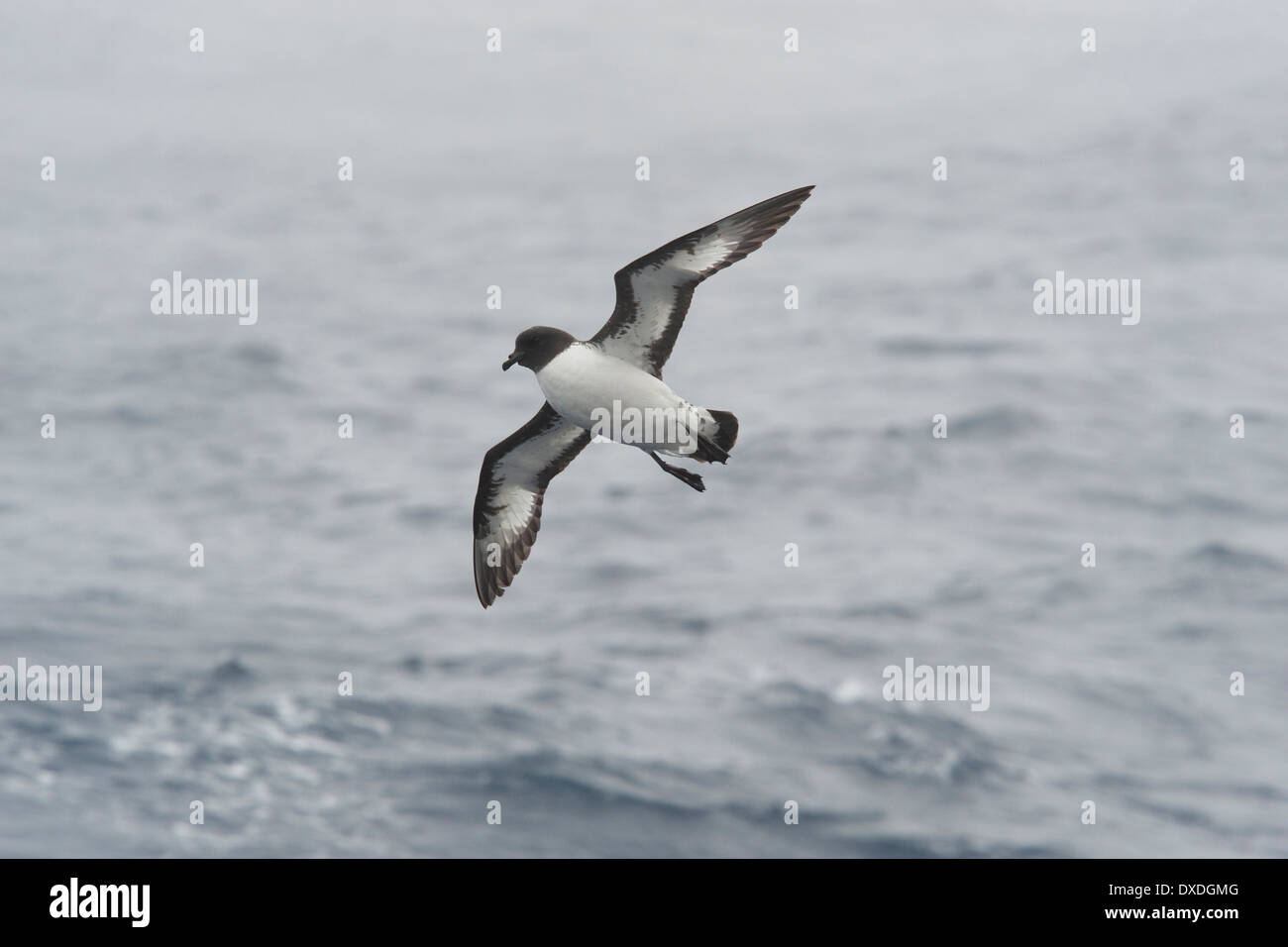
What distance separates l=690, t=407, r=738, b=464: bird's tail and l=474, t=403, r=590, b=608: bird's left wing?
102 inches

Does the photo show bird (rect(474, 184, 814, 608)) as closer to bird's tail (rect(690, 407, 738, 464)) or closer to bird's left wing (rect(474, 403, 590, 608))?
bird's tail (rect(690, 407, 738, 464))

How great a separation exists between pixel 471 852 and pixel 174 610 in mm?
31892

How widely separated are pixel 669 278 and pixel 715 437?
1.52 meters

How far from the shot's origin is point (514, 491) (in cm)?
1521

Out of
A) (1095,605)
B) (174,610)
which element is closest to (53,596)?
(174,610)

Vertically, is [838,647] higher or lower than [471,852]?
higher

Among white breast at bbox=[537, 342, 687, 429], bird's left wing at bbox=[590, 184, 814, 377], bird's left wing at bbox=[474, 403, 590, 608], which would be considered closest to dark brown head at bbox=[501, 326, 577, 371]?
white breast at bbox=[537, 342, 687, 429]

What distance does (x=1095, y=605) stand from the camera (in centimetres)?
10250

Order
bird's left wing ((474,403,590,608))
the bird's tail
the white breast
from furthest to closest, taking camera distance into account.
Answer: bird's left wing ((474,403,590,608)) → the white breast → the bird's tail

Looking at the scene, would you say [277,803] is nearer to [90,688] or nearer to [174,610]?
[90,688]

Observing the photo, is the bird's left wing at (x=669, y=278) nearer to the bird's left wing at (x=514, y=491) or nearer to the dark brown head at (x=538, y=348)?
the dark brown head at (x=538, y=348)

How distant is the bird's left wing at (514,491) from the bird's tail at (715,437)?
2.60 m

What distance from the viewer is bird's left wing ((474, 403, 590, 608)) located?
14969 mm
